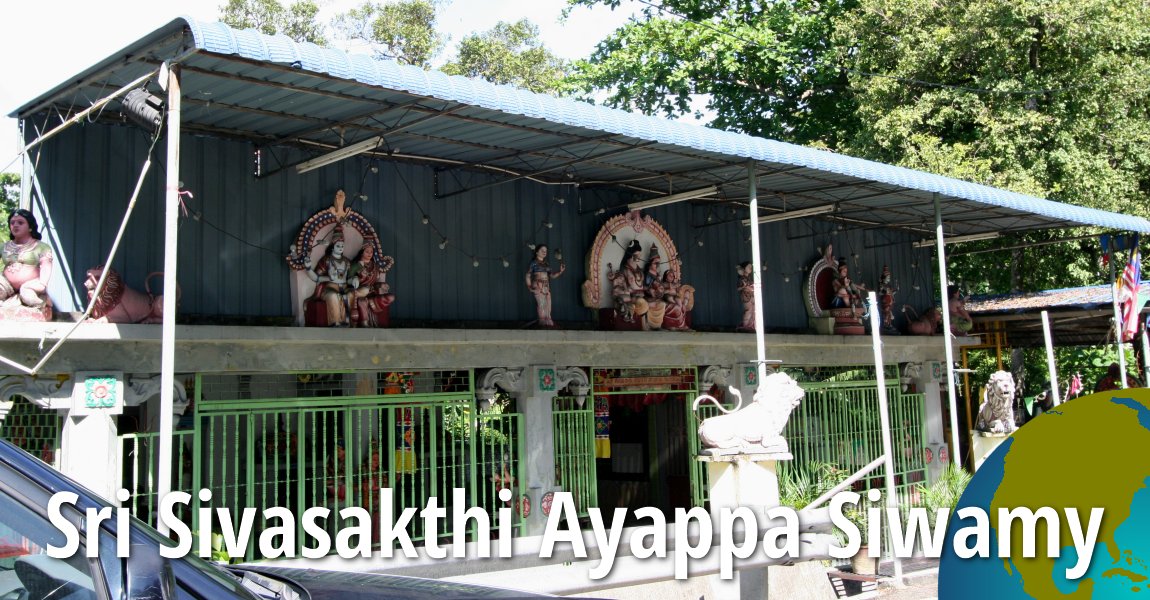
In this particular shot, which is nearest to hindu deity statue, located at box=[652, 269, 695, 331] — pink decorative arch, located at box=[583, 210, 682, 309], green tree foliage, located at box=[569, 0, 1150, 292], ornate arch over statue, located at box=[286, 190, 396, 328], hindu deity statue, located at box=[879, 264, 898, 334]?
pink decorative arch, located at box=[583, 210, 682, 309]

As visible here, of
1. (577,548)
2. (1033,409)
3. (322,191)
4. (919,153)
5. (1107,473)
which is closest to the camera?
(1107,473)

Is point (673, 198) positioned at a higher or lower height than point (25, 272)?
higher

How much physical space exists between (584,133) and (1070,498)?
858 centimetres

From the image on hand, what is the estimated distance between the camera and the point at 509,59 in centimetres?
3247

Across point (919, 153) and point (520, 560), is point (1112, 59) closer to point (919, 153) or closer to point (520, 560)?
point (919, 153)

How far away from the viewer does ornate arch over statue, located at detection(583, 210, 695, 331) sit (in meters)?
14.4

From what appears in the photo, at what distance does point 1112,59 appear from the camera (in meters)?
21.4

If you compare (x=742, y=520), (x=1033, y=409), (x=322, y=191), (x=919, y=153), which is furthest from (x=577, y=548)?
(x=1033, y=409)

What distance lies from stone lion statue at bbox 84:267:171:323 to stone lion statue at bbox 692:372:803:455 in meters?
5.81

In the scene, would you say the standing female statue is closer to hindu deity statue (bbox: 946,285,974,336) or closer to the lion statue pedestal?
the lion statue pedestal

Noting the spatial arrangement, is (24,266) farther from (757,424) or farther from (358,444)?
(757,424)

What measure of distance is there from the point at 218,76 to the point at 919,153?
1673 centimetres

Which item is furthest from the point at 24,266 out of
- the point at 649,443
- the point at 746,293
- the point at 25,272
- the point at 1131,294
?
the point at 1131,294

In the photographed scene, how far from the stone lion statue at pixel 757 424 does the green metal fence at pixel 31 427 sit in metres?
6.72
